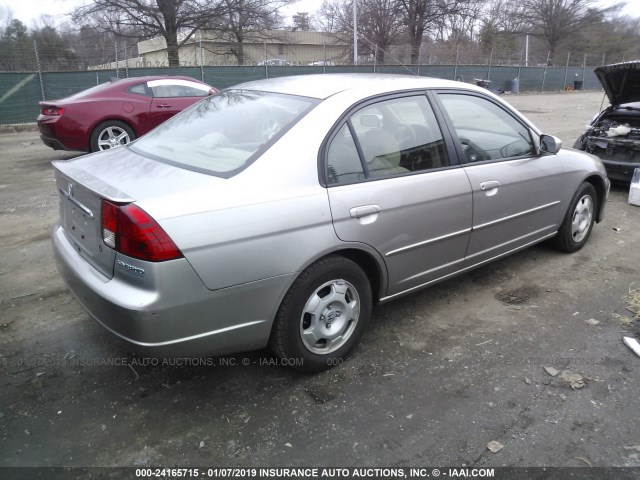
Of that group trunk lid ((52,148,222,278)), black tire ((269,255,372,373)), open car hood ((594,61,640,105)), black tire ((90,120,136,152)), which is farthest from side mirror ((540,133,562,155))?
black tire ((90,120,136,152))

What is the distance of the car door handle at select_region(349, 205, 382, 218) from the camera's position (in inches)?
111

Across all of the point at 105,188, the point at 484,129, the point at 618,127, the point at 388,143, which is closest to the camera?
the point at 105,188

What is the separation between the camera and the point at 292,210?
101 inches

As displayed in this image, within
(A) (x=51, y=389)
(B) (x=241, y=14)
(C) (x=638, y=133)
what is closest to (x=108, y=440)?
(A) (x=51, y=389)

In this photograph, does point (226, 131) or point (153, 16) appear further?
point (153, 16)

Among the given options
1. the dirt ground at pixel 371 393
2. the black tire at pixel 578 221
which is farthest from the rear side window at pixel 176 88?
the black tire at pixel 578 221

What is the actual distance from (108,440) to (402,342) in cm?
182

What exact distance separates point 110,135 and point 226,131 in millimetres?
6531

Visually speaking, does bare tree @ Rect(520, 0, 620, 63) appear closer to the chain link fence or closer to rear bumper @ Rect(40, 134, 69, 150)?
the chain link fence

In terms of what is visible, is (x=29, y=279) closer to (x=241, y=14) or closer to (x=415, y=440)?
(x=415, y=440)

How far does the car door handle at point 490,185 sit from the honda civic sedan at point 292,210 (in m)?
0.01

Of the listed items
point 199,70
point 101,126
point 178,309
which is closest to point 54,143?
point 101,126

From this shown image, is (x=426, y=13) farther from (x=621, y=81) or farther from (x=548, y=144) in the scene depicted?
(x=548, y=144)

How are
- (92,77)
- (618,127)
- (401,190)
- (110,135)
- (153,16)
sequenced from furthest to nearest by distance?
(153,16), (92,77), (110,135), (618,127), (401,190)
